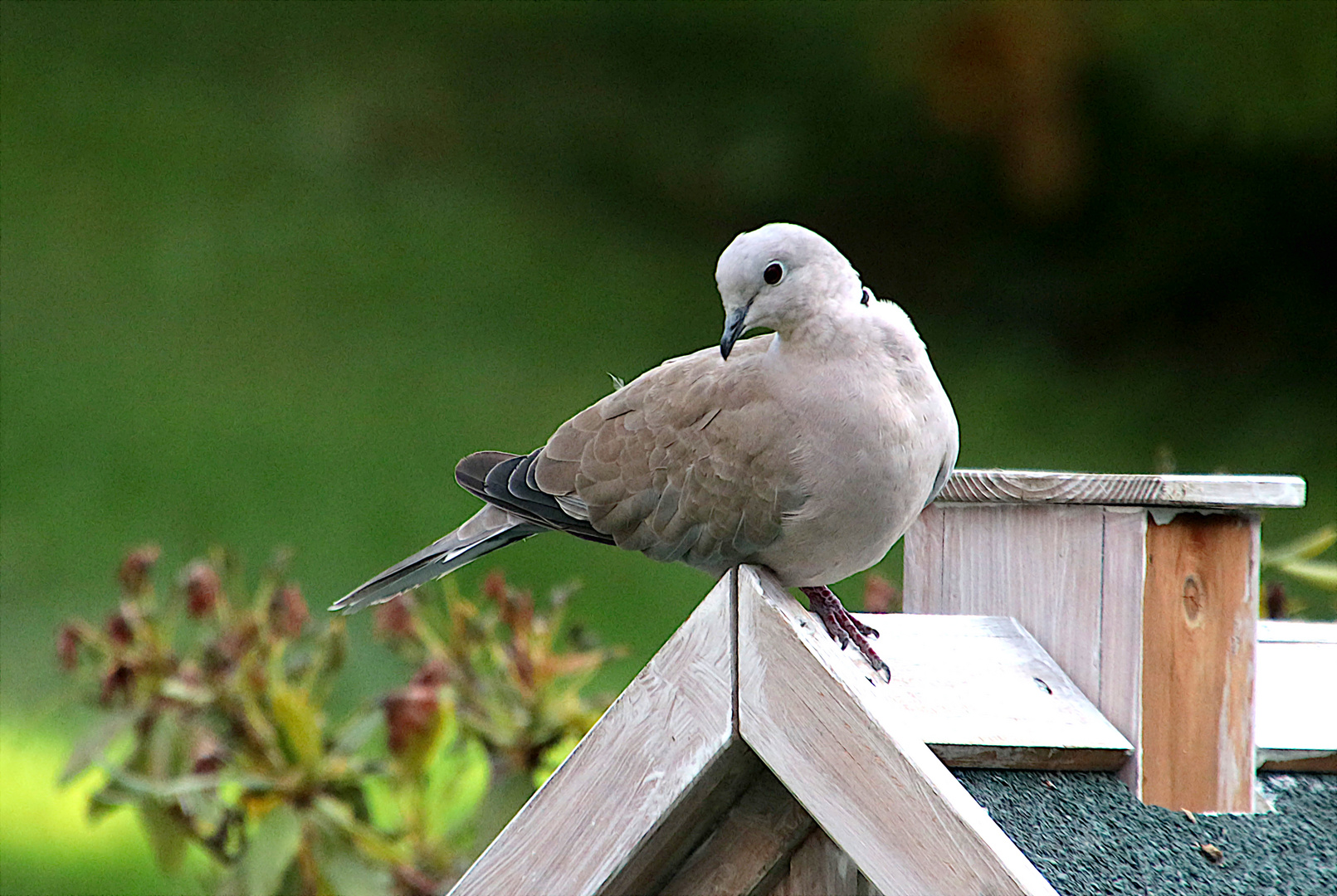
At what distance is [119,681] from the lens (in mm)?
2186

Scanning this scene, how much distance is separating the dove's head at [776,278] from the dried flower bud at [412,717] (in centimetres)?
94

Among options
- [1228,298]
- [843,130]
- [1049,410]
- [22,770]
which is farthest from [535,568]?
[1228,298]

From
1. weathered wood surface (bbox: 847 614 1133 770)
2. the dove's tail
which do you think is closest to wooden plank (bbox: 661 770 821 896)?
weathered wood surface (bbox: 847 614 1133 770)

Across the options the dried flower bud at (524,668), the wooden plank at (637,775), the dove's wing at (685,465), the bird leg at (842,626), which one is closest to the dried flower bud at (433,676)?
the dried flower bud at (524,668)

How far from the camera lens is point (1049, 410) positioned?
5.28m

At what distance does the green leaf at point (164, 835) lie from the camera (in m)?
2.07

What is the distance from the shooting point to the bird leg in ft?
3.87

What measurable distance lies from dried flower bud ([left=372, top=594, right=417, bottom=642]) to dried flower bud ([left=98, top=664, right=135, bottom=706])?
39 centimetres

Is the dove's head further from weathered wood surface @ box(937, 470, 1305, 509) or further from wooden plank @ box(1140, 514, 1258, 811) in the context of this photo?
wooden plank @ box(1140, 514, 1258, 811)

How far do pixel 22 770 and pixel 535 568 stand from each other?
1.61 m

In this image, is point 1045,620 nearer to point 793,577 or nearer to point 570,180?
point 793,577

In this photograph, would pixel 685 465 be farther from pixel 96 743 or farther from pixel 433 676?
pixel 96 743

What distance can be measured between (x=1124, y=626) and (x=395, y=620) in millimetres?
1378

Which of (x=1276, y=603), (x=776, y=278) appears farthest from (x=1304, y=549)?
(x=776, y=278)
